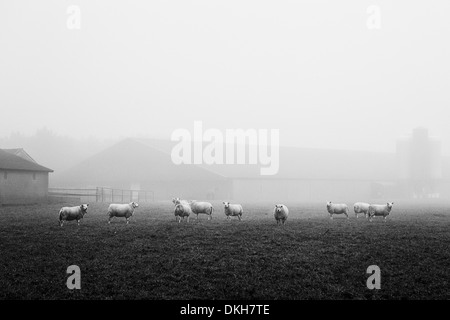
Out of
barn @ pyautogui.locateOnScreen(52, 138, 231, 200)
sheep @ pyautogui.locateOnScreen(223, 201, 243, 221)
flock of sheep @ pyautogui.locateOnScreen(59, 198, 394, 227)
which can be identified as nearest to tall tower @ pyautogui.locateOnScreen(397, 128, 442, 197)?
barn @ pyautogui.locateOnScreen(52, 138, 231, 200)

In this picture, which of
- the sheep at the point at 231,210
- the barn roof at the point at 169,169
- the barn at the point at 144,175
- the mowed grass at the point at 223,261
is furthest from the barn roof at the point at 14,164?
the barn roof at the point at 169,169

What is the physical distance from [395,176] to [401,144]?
57.1ft

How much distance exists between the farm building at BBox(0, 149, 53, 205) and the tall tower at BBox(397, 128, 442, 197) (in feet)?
252

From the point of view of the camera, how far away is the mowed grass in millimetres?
12438

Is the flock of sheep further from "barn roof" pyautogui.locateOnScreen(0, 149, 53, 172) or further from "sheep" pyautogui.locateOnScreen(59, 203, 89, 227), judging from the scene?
"barn roof" pyautogui.locateOnScreen(0, 149, 53, 172)

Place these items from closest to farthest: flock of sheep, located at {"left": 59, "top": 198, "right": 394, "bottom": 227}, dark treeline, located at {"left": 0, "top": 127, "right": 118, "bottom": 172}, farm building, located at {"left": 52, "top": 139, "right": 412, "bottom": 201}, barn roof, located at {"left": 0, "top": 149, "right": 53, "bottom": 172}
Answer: flock of sheep, located at {"left": 59, "top": 198, "right": 394, "bottom": 227}
barn roof, located at {"left": 0, "top": 149, "right": 53, "bottom": 172}
farm building, located at {"left": 52, "top": 139, "right": 412, "bottom": 201}
dark treeline, located at {"left": 0, "top": 127, "right": 118, "bottom": 172}

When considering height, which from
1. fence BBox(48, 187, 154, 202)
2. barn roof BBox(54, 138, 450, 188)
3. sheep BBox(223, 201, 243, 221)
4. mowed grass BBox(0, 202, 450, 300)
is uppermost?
barn roof BBox(54, 138, 450, 188)

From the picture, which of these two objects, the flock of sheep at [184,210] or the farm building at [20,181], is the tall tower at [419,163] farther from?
the farm building at [20,181]

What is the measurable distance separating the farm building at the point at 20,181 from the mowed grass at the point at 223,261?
1934 centimetres

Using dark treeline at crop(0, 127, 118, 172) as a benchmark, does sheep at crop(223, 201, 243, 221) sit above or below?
below

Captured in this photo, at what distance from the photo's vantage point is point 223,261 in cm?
1454
